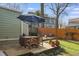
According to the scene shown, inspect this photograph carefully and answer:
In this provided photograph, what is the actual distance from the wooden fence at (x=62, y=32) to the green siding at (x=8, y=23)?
0.40 metres

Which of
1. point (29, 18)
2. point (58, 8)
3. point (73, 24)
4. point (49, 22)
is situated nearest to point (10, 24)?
point (29, 18)

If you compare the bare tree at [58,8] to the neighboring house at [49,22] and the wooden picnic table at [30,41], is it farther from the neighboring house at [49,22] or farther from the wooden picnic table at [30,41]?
the wooden picnic table at [30,41]

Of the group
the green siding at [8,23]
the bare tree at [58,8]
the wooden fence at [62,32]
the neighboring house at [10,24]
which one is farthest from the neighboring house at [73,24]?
the green siding at [8,23]

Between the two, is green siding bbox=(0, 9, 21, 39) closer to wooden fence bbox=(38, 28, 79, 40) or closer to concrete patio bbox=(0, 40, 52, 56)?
concrete patio bbox=(0, 40, 52, 56)

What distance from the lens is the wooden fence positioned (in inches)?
140

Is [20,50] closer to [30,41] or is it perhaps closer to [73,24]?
[30,41]

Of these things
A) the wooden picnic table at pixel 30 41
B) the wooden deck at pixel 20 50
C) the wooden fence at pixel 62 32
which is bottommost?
the wooden deck at pixel 20 50

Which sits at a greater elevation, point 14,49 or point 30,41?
point 30,41

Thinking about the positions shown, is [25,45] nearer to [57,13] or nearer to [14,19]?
[14,19]

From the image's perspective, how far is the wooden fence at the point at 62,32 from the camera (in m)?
3.54

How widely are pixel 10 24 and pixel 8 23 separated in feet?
0.12

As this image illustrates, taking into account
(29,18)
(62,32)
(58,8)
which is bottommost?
(62,32)

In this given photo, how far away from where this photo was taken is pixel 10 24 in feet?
11.5

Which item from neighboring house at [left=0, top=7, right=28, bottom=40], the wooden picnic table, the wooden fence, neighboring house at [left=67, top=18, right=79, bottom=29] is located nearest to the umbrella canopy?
neighboring house at [left=0, top=7, right=28, bottom=40]
